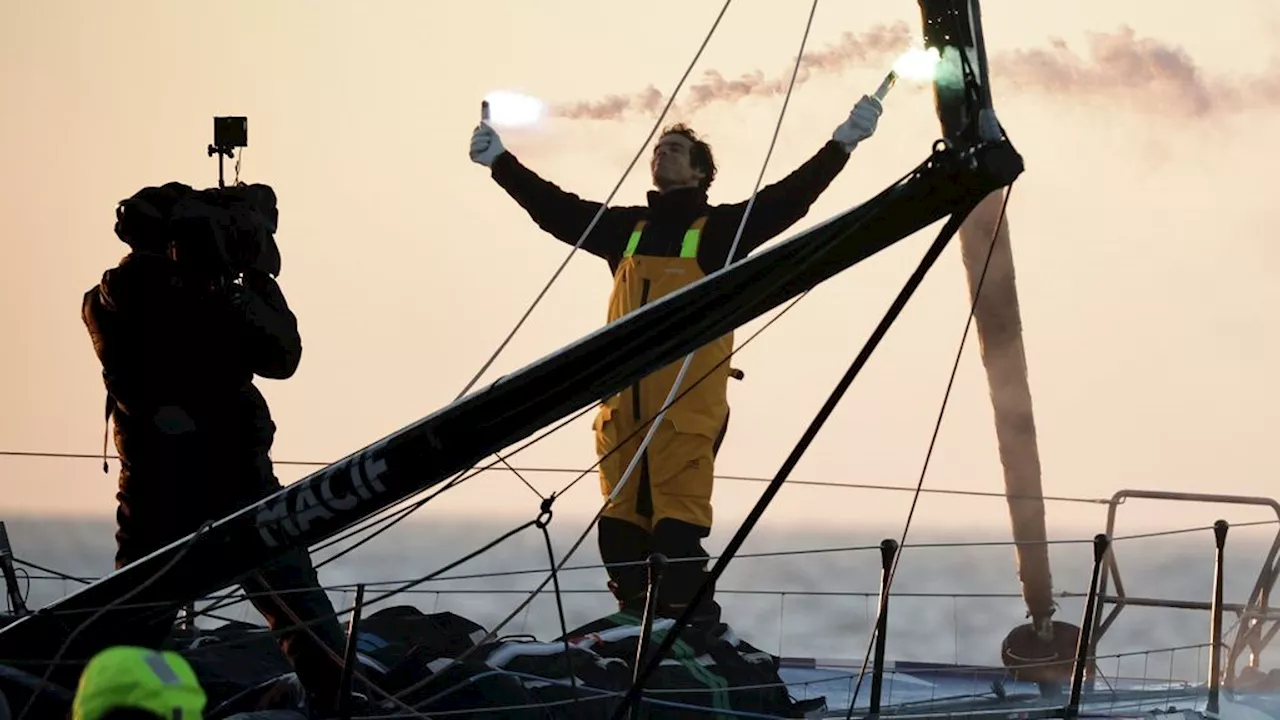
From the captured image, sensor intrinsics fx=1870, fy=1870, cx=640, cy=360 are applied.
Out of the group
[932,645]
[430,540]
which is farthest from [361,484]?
[430,540]

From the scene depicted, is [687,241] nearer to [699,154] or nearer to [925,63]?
[699,154]

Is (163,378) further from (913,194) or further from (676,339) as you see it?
(913,194)

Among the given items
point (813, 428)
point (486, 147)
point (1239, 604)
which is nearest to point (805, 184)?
point (486, 147)

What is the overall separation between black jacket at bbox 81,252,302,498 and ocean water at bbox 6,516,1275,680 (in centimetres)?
229

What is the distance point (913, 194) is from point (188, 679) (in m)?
1.97

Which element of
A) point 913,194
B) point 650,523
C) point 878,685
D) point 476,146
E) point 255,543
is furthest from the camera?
point 476,146

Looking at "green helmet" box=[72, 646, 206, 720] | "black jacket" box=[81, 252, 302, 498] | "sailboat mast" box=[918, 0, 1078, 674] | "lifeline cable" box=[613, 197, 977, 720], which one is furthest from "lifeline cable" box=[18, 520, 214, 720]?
"sailboat mast" box=[918, 0, 1078, 674]

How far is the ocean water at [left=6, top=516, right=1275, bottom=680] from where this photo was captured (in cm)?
1462

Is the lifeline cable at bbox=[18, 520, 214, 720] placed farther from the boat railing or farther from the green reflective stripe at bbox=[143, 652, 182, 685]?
the boat railing

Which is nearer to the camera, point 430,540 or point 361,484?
point 361,484

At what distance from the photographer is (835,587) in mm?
22797

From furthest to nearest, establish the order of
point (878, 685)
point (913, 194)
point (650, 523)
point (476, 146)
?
point (476, 146) → point (650, 523) → point (878, 685) → point (913, 194)

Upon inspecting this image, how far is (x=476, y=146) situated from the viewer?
6070 millimetres

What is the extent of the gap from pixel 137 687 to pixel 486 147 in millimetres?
3888
